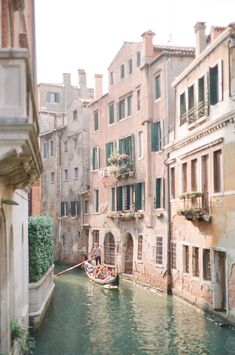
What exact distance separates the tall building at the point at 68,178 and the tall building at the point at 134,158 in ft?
6.46

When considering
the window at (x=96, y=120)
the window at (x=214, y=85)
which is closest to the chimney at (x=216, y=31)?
the window at (x=214, y=85)

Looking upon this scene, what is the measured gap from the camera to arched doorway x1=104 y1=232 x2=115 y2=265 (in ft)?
98.3

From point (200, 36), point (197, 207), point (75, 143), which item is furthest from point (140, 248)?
point (75, 143)

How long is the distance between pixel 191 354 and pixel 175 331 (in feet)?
7.99

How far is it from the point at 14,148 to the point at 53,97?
146ft

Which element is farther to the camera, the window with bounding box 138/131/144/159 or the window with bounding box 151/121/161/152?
the window with bounding box 138/131/144/159

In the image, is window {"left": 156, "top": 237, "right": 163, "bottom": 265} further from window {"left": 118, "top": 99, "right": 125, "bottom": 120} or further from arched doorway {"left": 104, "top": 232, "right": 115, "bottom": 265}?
window {"left": 118, "top": 99, "right": 125, "bottom": 120}

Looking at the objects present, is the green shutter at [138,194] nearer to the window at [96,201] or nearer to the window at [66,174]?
the window at [96,201]

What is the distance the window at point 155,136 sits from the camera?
2406 centimetres

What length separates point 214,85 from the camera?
1702 cm

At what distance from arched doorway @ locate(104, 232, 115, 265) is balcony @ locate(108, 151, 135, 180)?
3.53 m

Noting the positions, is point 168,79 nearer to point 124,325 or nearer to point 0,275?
point 124,325

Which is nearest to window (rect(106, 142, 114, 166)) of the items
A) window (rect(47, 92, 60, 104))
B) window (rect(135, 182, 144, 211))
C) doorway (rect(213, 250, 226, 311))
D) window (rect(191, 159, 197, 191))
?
window (rect(135, 182, 144, 211))

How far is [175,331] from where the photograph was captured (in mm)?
15234
